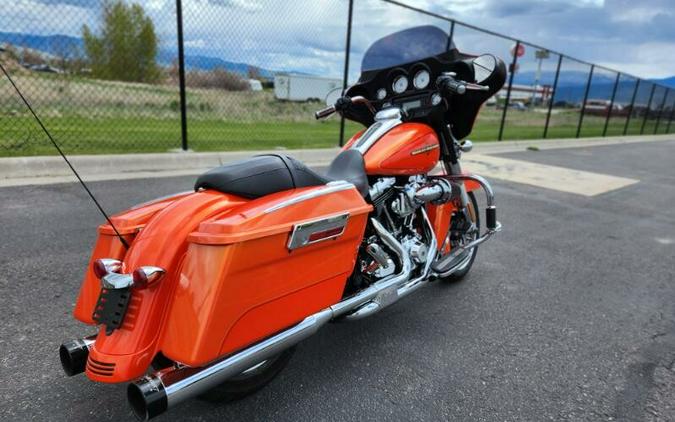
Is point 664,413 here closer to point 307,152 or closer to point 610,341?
point 610,341

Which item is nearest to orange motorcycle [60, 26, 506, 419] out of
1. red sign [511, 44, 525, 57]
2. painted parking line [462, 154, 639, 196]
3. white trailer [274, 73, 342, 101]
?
painted parking line [462, 154, 639, 196]

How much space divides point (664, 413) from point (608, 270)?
202 centimetres

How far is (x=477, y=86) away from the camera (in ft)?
8.57

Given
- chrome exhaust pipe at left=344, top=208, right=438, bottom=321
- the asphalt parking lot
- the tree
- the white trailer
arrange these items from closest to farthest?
the asphalt parking lot, chrome exhaust pipe at left=344, top=208, right=438, bottom=321, the tree, the white trailer

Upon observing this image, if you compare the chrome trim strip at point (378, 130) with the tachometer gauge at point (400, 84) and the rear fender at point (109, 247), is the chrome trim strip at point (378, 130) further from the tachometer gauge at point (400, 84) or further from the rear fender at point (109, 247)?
the rear fender at point (109, 247)

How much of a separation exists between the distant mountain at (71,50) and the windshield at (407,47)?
331 centimetres

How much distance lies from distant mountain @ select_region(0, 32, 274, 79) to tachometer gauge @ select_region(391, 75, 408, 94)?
3.49m

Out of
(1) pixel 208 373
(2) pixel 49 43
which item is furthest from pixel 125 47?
(1) pixel 208 373

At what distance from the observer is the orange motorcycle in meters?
1.48

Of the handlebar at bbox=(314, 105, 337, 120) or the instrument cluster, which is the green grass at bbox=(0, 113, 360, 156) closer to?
the handlebar at bbox=(314, 105, 337, 120)

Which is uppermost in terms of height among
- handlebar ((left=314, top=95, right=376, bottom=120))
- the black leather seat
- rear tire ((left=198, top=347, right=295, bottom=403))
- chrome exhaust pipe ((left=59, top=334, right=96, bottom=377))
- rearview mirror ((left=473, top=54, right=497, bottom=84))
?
rearview mirror ((left=473, top=54, right=497, bottom=84))

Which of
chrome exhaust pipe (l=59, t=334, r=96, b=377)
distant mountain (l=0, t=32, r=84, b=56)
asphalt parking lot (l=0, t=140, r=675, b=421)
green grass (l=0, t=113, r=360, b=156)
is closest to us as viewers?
chrome exhaust pipe (l=59, t=334, r=96, b=377)

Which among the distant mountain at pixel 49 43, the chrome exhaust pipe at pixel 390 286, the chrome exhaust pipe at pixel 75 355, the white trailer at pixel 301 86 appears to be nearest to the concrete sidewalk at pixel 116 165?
the distant mountain at pixel 49 43

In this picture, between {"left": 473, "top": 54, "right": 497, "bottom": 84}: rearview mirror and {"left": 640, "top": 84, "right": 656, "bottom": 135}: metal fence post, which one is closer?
{"left": 473, "top": 54, "right": 497, "bottom": 84}: rearview mirror
